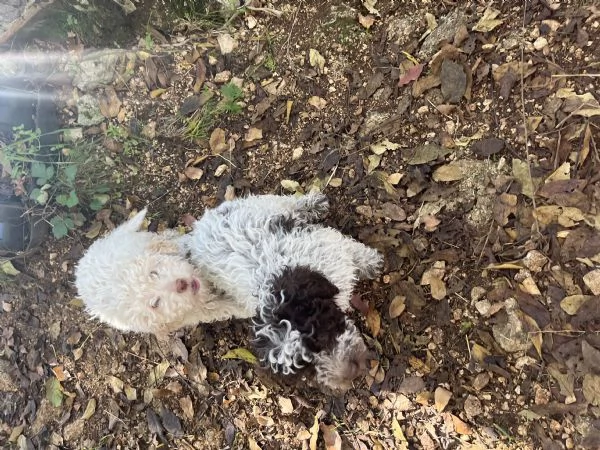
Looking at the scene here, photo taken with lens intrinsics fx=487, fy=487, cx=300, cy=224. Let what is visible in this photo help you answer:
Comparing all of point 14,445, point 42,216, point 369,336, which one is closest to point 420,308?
point 369,336

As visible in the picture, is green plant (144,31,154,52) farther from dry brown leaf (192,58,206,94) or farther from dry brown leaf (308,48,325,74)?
dry brown leaf (308,48,325,74)

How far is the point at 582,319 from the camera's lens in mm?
2904

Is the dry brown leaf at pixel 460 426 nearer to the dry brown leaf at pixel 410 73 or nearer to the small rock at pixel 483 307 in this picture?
the small rock at pixel 483 307

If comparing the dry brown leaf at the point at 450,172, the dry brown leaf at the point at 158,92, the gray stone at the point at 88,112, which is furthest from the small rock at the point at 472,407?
the gray stone at the point at 88,112

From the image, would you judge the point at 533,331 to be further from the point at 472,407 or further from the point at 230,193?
the point at 230,193

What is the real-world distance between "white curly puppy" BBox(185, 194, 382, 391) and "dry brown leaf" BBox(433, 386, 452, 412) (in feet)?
2.82

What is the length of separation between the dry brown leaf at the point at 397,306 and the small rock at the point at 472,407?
714 millimetres

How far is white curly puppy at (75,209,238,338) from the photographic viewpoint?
297cm

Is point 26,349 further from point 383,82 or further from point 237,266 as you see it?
point 383,82

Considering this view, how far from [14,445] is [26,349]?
84 centimetres

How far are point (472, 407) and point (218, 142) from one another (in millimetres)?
2845

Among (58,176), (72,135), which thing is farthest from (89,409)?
(72,135)

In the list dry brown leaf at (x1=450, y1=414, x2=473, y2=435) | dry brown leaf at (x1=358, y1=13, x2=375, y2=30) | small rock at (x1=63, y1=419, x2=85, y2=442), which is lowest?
small rock at (x1=63, y1=419, x2=85, y2=442)

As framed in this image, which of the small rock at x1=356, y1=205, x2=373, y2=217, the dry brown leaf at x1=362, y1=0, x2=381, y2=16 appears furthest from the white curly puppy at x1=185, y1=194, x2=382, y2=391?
the dry brown leaf at x1=362, y1=0, x2=381, y2=16
